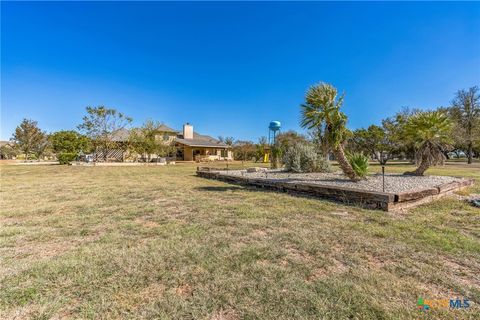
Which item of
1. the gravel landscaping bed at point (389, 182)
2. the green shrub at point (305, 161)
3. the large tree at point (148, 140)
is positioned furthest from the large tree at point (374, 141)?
the large tree at point (148, 140)

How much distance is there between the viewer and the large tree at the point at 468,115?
27656 millimetres

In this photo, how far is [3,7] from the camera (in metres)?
9.84

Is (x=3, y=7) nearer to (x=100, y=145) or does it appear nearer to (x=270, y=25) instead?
(x=270, y=25)

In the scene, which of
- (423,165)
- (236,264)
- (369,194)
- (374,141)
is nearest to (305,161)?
(423,165)

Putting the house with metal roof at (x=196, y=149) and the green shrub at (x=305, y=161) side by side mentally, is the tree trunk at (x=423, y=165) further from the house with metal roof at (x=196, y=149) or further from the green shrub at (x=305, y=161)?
the house with metal roof at (x=196, y=149)

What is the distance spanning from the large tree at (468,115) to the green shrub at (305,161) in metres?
27.9

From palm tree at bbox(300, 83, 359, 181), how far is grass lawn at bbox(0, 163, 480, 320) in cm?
297

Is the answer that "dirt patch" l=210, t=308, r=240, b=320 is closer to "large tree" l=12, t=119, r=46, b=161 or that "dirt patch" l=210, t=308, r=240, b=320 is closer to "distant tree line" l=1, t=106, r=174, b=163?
"distant tree line" l=1, t=106, r=174, b=163

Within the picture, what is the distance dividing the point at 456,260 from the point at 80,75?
1084 inches

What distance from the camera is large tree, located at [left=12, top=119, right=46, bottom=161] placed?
33.6 meters

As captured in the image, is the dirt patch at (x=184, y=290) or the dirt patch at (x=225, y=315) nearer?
the dirt patch at (x=225, y=315)

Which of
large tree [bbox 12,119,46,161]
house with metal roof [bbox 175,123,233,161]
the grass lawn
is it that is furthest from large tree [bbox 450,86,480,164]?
large tree [bbox 12,119,46,161]

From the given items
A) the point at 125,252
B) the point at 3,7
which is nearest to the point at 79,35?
the point at 3,7

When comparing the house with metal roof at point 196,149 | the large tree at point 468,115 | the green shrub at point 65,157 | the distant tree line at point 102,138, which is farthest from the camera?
the house with metal roof at point 196,149
